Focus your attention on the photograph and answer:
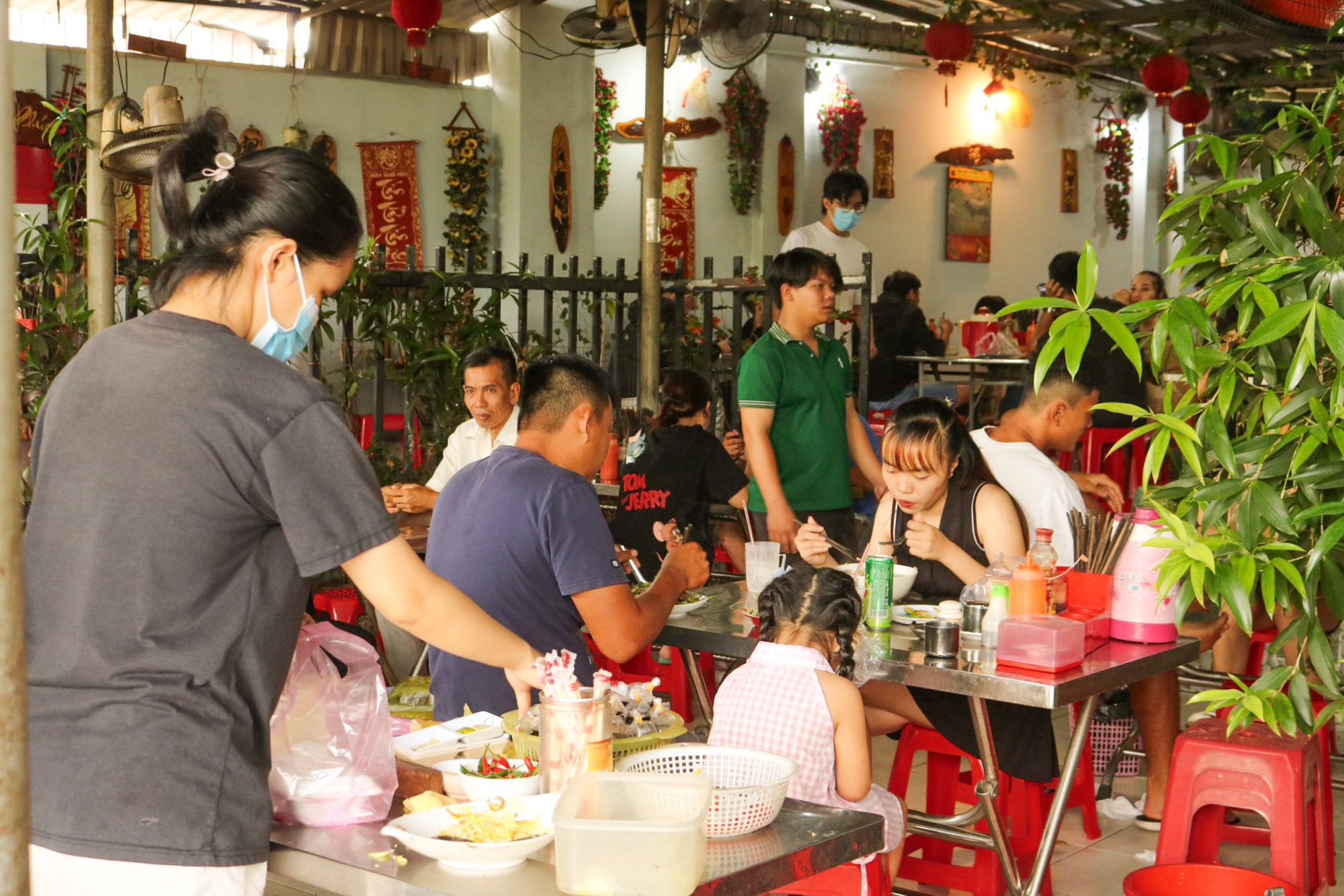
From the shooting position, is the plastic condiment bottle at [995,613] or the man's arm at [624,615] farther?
the plastic condiment bottle at [995,613]

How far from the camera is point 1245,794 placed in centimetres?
303

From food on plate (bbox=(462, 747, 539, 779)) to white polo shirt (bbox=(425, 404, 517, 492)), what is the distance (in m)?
2.89

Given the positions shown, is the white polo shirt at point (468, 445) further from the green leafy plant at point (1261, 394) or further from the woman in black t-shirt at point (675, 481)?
the green leafy plant at point (1261, 394)

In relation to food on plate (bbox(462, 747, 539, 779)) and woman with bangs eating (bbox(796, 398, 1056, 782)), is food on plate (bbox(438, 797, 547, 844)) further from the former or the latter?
A: woman with bangs eating (bbox(796, 398, 1056, 782))

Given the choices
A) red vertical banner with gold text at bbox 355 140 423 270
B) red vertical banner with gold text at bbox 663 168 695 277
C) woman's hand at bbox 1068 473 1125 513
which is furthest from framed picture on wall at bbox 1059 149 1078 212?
woman's hand at bbox 1068 473 1125 513

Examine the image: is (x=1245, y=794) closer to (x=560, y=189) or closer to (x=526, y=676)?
(x=526, y=676)

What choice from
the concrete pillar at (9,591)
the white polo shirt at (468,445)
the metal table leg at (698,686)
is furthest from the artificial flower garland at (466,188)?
the concrete pillar at (9,591)

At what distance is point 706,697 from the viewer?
148 inches

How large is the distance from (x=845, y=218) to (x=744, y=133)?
14.4 feet

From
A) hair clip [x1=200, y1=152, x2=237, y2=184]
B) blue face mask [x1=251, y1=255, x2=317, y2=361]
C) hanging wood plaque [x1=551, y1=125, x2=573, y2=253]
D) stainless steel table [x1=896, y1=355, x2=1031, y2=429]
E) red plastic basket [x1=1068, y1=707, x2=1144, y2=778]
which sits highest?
hanging wood plaque [x1=551, y1=125, x2=573, y2=253]

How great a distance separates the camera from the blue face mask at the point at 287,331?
67.1 inches

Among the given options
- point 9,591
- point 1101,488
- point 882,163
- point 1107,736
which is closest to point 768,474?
point 1101,488

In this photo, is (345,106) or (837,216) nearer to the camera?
(837,216)

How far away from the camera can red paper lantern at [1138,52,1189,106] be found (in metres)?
10.4
